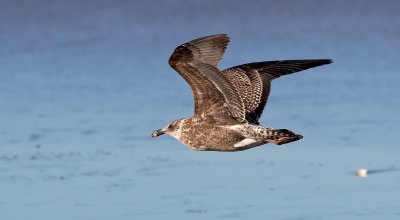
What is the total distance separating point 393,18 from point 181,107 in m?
Answer: 3.81

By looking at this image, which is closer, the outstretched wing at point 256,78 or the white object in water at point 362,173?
the outstretched wing at point 256,78

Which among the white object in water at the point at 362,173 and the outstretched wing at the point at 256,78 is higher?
the outstretched wing at the point at 256,78

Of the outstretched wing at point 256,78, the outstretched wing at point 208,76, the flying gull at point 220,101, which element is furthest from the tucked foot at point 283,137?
the outstretched wing at point 256,78

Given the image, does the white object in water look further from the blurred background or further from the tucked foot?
the tucked foot

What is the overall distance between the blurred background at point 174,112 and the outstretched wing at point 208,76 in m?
0.93

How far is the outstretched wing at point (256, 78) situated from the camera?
891cm

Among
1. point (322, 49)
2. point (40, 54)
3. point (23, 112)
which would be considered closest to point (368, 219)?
point (23, 112)

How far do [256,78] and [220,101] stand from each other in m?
0.69

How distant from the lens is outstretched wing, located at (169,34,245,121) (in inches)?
320

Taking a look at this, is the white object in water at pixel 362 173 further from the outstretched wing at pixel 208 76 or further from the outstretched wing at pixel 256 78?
the outstretched wing at pixel 208 76

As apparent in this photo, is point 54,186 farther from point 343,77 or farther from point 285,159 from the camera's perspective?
point 343,77

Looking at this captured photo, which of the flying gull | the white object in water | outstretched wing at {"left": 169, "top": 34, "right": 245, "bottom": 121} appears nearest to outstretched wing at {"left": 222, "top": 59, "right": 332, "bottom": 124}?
the flying gull

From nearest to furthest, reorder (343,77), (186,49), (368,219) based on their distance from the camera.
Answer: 1. (186,49)
2. (368,219)
3. (343,77)

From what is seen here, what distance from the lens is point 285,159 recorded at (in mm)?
10477
